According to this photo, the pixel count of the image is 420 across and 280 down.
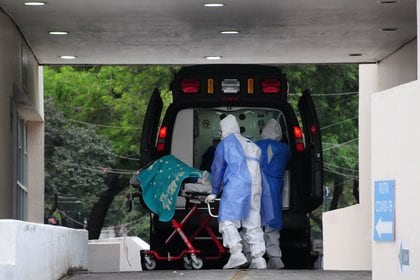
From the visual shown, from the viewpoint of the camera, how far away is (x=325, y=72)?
2938 centimetres

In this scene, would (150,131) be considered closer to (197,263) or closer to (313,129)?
(197,263)

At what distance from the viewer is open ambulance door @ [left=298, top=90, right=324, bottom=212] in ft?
45.7

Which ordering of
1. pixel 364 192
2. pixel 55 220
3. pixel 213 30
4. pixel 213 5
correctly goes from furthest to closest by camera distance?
pixel 55 220 → pixel 364 192 → pixel 213 30 → pixel 213 5

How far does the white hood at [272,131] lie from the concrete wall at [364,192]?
268 centimetres

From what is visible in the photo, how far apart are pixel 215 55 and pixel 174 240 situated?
4.64 metres

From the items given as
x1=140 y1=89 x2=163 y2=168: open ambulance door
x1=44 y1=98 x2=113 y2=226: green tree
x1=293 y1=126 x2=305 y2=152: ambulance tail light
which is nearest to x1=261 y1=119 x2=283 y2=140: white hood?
x1=293 y1=126 x2=305 y2=152: ambulance tail light

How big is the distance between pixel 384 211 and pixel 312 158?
14.9ft

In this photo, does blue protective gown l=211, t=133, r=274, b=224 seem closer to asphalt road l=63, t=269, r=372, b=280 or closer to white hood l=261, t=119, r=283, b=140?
asphalt road l=63, t=269, r=372, b=280

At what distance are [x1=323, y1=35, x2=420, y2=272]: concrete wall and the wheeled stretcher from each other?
3477mm

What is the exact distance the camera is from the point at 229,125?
42.9 feet

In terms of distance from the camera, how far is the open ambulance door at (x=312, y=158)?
13.9m

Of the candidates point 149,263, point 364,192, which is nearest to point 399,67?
point 364,192

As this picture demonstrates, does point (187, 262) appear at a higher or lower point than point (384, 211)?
lower

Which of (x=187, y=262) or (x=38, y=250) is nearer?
(x=38, y=250)
